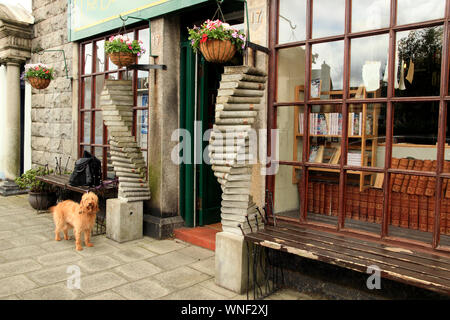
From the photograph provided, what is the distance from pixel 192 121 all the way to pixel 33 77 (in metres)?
3.64

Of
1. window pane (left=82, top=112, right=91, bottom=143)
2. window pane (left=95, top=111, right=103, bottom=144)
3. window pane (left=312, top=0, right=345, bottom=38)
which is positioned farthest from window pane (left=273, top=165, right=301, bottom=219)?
window pane (left=82, top=112, right=91, bottom=143)

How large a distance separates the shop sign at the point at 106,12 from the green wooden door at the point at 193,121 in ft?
2.11

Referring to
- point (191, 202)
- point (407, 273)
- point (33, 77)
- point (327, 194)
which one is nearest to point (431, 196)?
point (327, 194)

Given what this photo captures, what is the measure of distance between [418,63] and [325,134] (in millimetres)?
1072

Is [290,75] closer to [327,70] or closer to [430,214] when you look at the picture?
[327,70]

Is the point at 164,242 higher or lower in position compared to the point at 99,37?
lower

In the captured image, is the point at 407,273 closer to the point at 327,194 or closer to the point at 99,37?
the point at 327,194

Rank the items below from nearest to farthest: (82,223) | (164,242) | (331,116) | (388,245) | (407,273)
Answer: (407,273)
(388,245)
(331,116)
(82,223)
(164,242)

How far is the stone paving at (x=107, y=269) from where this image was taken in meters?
3.94

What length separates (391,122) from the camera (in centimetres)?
351

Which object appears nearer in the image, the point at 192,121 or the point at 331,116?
the point at 331,116

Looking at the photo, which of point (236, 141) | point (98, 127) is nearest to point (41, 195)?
point (98, 127)

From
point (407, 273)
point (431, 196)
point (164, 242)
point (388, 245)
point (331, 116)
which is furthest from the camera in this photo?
point (164, 242)

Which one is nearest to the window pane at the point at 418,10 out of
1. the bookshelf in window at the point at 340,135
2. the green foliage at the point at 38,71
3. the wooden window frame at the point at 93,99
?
the bookshelf in window at the point at 340,135
